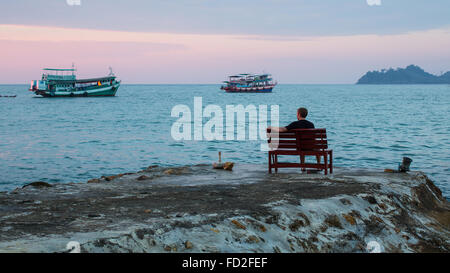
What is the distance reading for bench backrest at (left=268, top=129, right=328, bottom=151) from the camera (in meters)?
9.12

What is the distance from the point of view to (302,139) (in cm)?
921

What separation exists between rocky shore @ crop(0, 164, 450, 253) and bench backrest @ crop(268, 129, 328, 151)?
23.1 inches

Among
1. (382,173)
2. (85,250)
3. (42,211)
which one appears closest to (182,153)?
(382,173)

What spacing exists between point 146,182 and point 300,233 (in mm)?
4012

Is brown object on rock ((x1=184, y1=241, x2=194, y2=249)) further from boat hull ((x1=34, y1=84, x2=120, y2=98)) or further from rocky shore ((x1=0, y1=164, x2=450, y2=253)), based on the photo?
boat hull ((x1=34, y1=84, x2=120, y2=98))

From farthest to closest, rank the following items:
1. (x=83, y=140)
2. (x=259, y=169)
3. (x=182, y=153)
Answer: (x=83, y=140)
(x=182, y=153)
(x=259, y=169)

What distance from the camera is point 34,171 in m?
18.4

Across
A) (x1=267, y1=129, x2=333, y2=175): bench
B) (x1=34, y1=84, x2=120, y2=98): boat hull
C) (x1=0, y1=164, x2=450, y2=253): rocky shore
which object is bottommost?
(x1=0, y1=164, x2=450, y2=253): rocky shore

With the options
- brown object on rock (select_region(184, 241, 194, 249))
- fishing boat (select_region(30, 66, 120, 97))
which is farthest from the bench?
fishing boat (select_region(30, 66, 120, 97))

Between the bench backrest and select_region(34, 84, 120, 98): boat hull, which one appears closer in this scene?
the bench backrest

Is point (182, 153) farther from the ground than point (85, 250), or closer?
closer

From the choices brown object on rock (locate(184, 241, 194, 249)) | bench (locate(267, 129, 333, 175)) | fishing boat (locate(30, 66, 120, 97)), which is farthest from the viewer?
fishing boat (locate(30, 66, 120, 97))

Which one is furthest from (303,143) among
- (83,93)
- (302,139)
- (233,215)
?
(83,93)
